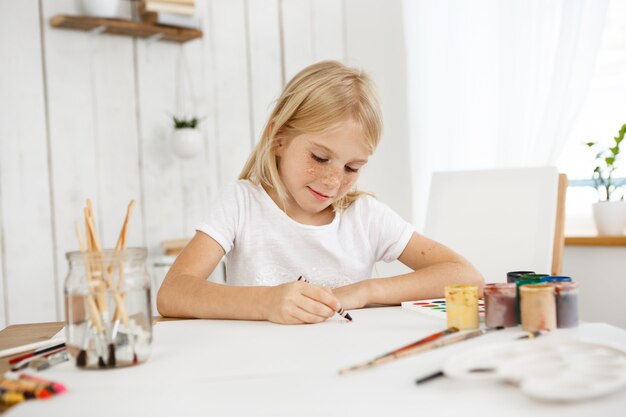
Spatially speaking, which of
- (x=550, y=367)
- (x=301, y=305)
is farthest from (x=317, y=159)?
(x=550, y=367)

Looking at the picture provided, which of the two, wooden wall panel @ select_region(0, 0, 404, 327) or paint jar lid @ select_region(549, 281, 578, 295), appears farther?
wooden wall panel @ select_region(0, 0, 404, 327)

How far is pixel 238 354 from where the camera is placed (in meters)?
0.78

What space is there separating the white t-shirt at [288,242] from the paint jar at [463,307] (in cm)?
55

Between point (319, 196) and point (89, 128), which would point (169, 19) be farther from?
point (319, 196)

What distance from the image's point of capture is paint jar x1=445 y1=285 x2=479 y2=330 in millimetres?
879

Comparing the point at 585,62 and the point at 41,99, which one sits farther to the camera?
the point at 41,99

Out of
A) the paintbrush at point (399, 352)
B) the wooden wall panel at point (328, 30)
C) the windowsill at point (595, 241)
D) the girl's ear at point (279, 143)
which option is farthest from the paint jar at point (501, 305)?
the wooden wall panel at point (328, 30)

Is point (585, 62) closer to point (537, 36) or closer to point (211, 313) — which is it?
point (537, 36)

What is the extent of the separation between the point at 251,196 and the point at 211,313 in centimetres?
47

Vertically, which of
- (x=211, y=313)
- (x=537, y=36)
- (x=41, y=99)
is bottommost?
(x=211, y=313)

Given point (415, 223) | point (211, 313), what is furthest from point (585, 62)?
point (211, 313)

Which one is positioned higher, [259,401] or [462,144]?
[462,144]

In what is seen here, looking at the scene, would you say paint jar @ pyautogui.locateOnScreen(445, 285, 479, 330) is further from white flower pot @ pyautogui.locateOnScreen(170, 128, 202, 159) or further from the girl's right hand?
white flower pot @ pyautogui.locateOnScreen(170, 128, 202, 159)

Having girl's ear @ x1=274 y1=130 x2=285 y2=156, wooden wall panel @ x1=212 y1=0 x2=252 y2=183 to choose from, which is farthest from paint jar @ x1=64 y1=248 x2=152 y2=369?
wooden wall panel @ x1=212 y1=0 x2=252 y2=183
